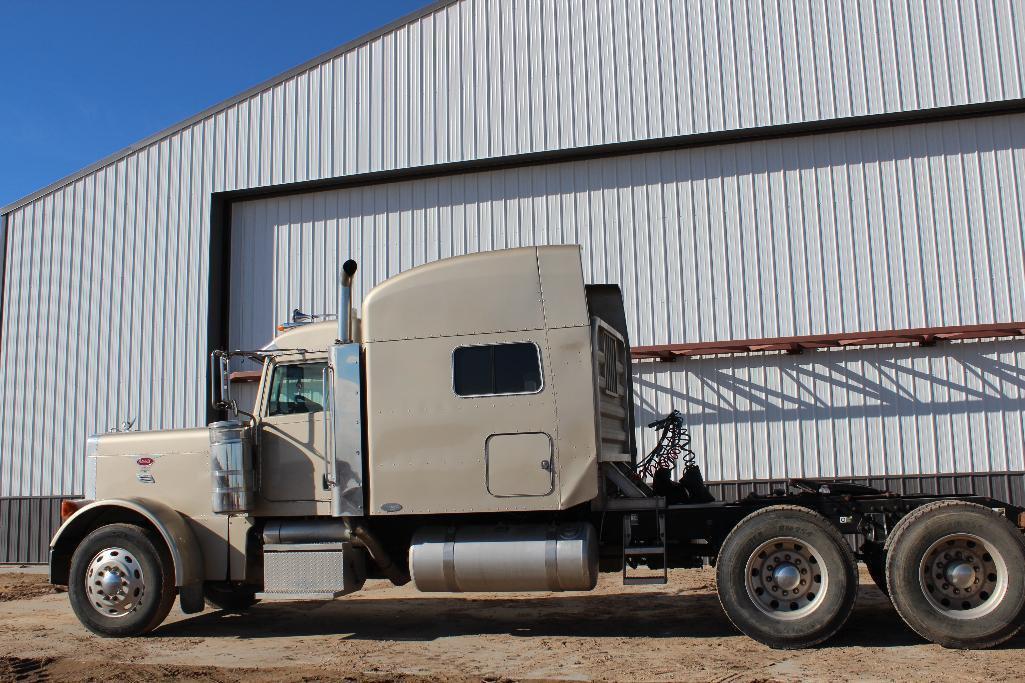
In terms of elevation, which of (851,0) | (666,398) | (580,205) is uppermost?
(851,0)

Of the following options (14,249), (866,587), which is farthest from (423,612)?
(14,249)

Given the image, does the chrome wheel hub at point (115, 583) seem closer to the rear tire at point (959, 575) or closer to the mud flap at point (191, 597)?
the mud flap at point (191, 597)

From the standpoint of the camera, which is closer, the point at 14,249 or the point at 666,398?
the point at 666,398

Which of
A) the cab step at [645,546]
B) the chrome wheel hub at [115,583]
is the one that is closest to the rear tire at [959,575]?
the cab step at [645,546]

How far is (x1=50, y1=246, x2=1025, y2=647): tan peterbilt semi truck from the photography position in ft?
26.0

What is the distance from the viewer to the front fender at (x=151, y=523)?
905 cm

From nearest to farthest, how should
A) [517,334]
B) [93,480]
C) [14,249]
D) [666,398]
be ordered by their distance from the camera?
[517,334], [93,480], [666,398], [14,249]

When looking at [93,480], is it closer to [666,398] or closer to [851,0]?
[666,398]

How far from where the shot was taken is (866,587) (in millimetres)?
11500

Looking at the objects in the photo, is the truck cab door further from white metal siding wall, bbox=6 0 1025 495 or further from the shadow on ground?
white metal siding wall, bbox=6 0 1025 495

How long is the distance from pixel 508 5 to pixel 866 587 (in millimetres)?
11683

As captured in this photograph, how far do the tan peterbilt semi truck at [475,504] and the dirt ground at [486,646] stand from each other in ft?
1.54

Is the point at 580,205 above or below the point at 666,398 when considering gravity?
above

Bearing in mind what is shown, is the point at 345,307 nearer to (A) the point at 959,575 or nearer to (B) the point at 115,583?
(B) the point at 115,583
